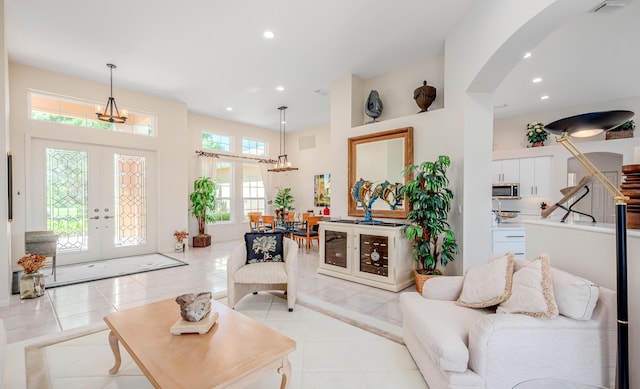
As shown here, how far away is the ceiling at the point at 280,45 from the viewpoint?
3252 millimetres

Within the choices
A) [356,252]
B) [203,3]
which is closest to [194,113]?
[203,3]

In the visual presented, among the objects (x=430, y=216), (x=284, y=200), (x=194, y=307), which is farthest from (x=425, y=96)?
(x=284, y=200)

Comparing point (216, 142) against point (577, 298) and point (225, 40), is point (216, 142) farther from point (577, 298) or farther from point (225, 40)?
point (577, 298)

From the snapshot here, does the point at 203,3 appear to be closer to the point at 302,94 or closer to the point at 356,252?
the point at 302,94

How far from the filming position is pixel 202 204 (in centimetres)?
691

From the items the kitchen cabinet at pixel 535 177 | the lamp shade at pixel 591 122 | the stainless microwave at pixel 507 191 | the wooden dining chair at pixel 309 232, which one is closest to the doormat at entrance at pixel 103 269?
the wooden dining chair at pixel 309 232

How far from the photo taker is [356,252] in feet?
13.9

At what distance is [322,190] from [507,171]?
4647 millimetres

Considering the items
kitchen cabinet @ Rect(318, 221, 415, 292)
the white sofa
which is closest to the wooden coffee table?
the white sofa

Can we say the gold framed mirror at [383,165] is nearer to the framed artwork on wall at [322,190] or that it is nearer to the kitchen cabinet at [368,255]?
the kitchen cabinet at [368,255]

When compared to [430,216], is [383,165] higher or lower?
higher

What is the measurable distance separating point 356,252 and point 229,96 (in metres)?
4.33

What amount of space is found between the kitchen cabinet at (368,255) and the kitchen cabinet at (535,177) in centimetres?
401

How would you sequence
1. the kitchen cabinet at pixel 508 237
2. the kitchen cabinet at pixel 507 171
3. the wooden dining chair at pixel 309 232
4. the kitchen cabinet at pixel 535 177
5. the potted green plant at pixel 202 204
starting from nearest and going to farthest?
the kitchen cabinet at pixel 508 237
the kitchen cabinet at pixel 535 177
the wooden dining chair at pixel 309 232
the kitchen cabinet at pixel 507 171
the potted green plant at pixel 202 204
